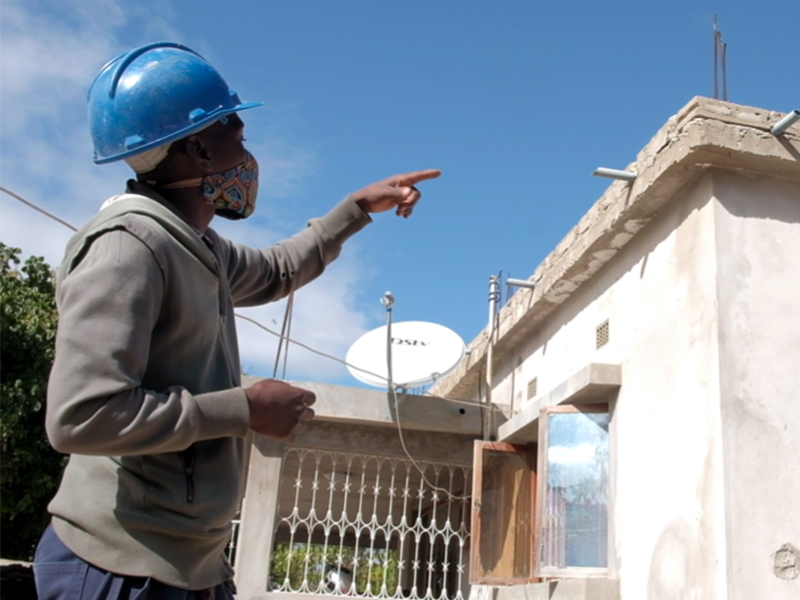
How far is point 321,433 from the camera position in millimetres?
8039

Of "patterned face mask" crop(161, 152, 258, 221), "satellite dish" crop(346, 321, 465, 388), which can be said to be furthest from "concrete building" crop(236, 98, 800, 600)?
"patterned face mask" crop(161, 152, 258, 221)

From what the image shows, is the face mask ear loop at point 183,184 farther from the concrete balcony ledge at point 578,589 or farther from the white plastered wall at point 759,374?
the concrete balcony ledge at point 578,589

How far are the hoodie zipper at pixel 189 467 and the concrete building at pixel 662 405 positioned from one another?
3424mm

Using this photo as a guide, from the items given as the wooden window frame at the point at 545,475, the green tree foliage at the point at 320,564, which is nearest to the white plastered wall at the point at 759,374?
the wooden window frame at the point at 545,475

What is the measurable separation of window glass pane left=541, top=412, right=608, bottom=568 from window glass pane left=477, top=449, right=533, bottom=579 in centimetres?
100

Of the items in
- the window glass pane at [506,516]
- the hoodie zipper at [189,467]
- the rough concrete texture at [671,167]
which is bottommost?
the hoodie zipper at [189,467]

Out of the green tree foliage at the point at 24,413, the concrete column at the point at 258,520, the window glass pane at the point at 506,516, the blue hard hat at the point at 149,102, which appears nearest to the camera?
the blue hard hat at the point at 149,102

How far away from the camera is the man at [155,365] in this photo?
1.44 meters

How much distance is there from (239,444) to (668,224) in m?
4.26

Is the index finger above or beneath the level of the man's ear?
above

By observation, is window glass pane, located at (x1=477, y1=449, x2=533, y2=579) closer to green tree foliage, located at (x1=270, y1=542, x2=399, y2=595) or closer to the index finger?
green tree foliage, located at (x1=270, y1=542, x2=399, y2=595)

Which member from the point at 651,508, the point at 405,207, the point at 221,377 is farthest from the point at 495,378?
the point at 221,377

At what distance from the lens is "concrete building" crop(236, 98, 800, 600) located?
442cm

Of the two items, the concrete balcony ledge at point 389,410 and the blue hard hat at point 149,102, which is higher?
the concrete balcony ledge at point 389,410
